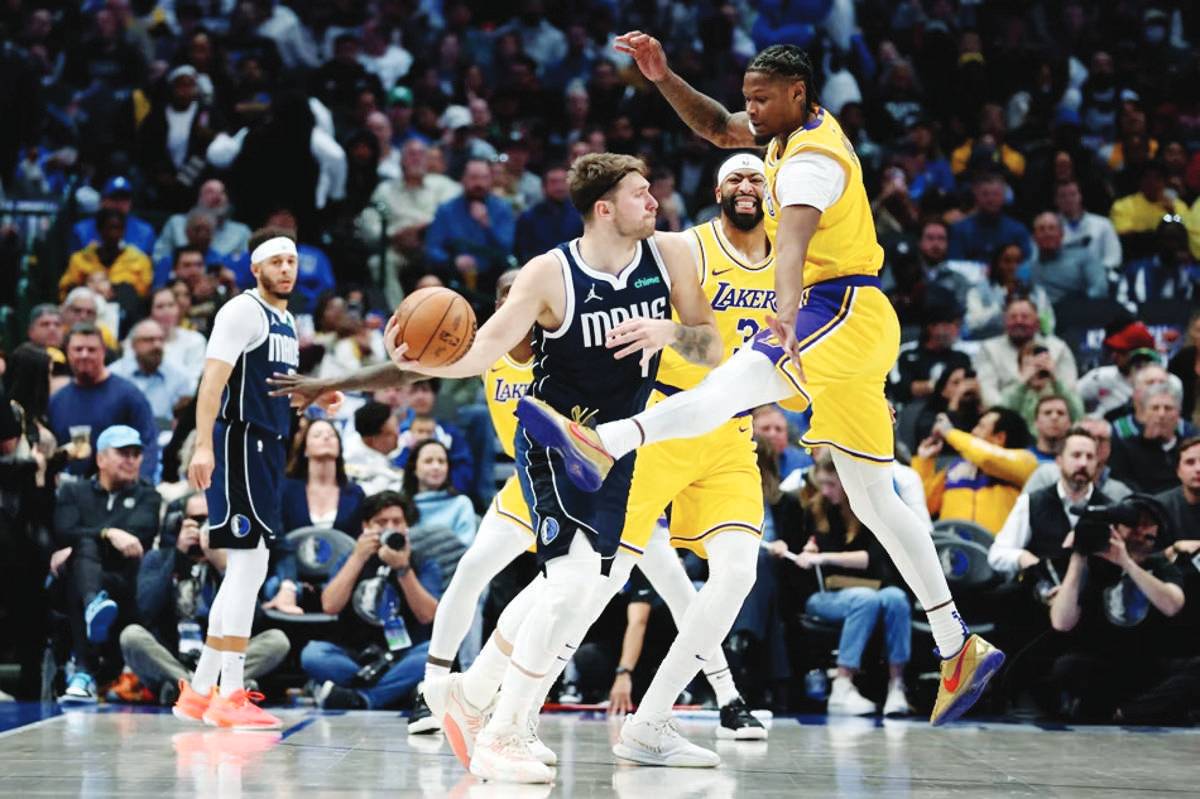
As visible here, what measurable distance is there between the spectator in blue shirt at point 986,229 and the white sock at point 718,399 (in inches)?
344

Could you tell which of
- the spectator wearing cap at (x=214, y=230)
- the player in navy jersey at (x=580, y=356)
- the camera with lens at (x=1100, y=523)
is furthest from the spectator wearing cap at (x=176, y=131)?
the player in navy jersey at (x=580, y=356)

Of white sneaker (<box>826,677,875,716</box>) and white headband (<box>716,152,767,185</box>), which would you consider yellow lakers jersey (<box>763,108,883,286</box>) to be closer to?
white headband (<box>716,152,767,185</box>)

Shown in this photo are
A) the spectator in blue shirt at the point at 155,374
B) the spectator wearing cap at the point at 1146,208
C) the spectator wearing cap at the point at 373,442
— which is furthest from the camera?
the spectator wearing cap at the point at 1146,208

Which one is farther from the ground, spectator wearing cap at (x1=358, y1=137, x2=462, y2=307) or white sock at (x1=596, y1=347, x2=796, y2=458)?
spectator wearing cap at (x1=358, y1=137, x2=462, y2=307)

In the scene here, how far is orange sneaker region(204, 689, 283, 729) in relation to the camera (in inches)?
312

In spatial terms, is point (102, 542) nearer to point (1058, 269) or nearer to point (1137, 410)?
point (1137, 410)

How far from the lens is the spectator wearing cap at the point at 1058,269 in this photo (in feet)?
47.0

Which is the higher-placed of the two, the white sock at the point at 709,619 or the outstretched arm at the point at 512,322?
the outstretched arm at the point at 512,322

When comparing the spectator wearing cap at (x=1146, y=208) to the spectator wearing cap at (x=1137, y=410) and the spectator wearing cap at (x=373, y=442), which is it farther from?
the spectator wearing cap at (x=373, y=442)

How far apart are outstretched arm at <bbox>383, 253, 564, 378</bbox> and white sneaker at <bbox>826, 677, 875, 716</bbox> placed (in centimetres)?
408

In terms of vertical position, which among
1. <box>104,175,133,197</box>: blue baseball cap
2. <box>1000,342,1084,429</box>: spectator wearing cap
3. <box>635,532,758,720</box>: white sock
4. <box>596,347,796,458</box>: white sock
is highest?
<box>104,175,133,197</box>: blue baseball cap

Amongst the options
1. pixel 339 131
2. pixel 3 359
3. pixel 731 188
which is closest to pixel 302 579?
pixel 3 359

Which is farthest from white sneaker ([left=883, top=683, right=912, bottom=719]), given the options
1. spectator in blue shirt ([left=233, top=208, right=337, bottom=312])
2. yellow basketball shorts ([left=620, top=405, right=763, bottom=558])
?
spectator in blue shirt ([left=233, top=208, right=337, bottom=312])

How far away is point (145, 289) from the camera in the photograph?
46.1 ft
